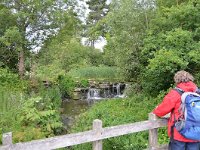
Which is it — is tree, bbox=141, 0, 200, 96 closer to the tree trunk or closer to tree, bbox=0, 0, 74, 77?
tree, bbox=0, 0, 74, 77

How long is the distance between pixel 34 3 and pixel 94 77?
7.48 m

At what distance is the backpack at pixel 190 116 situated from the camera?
3.98 metres

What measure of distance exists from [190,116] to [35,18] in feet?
38.5

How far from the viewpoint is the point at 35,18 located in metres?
14.5

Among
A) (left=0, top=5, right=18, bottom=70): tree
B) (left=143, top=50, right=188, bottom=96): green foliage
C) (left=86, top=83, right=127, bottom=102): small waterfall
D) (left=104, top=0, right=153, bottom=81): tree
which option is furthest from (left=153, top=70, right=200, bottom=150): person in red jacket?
(left=86, top=83, right=127, bottom=102): small waterfall

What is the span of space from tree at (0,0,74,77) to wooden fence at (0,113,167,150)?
34.1ft

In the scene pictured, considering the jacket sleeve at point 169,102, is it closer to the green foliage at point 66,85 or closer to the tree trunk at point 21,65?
the green foliage at point 66,85

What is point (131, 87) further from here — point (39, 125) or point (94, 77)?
point (94, 77)

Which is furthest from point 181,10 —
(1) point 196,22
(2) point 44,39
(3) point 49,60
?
(3) point 49,60

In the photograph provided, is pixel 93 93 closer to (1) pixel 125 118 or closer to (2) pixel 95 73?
(2) pixel 95 73

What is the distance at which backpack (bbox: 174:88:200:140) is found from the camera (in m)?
3.98

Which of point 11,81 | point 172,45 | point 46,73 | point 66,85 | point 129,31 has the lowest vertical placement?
point 66,85

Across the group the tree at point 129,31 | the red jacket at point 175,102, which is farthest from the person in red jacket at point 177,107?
the tree at point 129,31

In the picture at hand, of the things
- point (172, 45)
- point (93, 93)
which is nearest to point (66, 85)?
point (93, 93)
